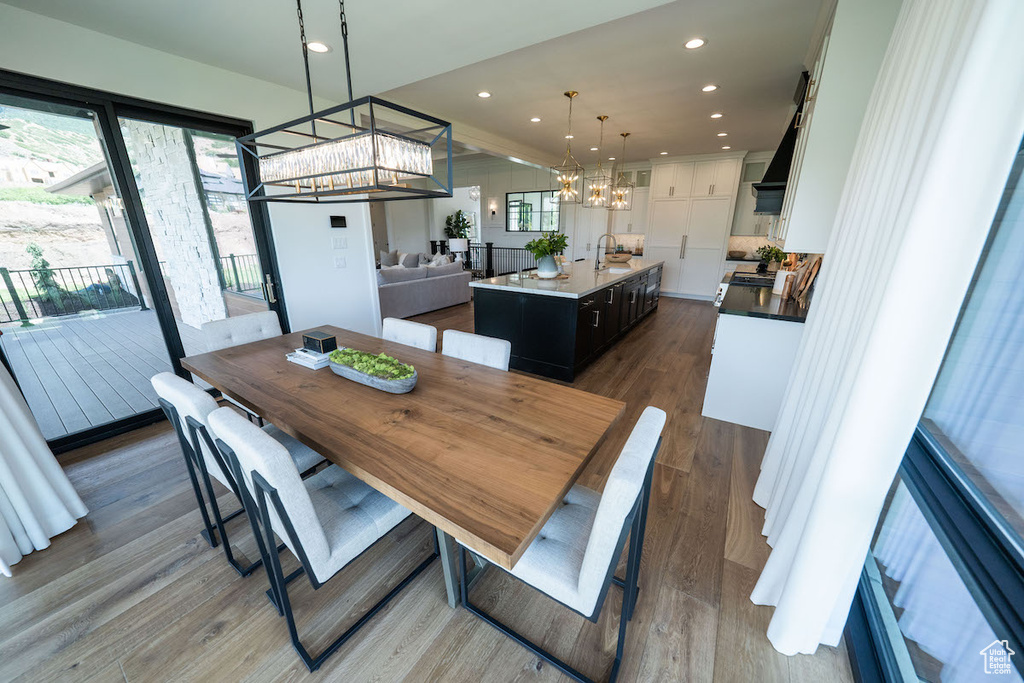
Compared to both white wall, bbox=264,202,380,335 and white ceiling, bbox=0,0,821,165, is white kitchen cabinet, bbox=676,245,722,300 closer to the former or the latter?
white ceiling, bbox=0,0,821,165

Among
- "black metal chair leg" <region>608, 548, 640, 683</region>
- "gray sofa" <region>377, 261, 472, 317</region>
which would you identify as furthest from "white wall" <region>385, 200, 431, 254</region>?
"black metal chair leg" <region>608, 548, 640, 683</region>

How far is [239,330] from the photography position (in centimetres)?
245

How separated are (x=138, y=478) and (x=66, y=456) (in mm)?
742

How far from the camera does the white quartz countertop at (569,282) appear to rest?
337cm

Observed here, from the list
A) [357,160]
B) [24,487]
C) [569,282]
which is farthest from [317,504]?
[569,282]

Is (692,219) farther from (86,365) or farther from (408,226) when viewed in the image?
(86,365)

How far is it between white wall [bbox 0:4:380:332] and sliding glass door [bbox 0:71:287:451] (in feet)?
0.32

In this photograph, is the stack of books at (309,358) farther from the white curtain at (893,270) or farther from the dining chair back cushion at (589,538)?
the white curtain at (893,270)

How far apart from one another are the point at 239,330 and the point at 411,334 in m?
1.17

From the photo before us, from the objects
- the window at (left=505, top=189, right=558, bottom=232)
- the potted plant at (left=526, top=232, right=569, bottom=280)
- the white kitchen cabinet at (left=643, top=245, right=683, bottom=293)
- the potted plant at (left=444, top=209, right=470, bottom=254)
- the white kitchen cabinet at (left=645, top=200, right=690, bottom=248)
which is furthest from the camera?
the potted plant at (left=444, top=209, right=470, bottom=254)

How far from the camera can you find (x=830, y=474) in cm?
110

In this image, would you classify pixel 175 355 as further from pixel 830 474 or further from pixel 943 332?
pixel 943 332

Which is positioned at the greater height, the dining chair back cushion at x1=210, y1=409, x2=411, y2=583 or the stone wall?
the stone wall

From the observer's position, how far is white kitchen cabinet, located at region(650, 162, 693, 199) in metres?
7.30
